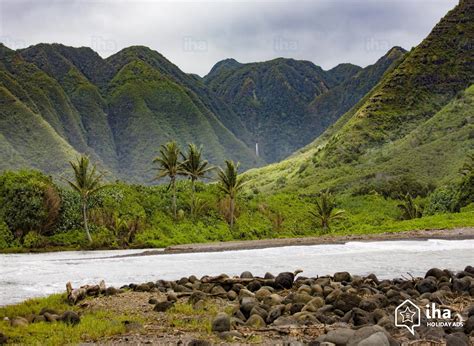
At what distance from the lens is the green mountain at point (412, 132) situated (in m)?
91.1

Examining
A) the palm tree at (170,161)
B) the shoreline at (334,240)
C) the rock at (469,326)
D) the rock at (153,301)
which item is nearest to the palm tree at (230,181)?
the palm tree at (170,161)

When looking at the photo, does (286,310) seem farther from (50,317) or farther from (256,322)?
(50,317)

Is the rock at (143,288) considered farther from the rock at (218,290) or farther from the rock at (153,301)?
the rock at (153,301)

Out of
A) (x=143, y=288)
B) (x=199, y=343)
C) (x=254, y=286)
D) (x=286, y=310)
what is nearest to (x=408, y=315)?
(x=286, y=310)

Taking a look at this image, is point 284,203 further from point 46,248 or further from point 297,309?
point 297,309

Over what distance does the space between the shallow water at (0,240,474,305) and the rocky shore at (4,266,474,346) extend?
5763mm

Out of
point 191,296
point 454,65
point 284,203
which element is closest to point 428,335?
point 191,296

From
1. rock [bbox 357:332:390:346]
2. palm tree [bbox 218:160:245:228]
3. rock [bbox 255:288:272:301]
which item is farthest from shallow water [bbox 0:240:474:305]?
palm tree [bbox 218:160:245:228]

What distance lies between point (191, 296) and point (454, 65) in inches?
5139

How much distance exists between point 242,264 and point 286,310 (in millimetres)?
18119

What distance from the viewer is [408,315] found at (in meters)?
13.1

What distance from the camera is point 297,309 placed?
13922 mm

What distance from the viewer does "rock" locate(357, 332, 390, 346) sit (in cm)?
969

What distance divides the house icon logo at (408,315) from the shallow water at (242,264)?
9472mm
